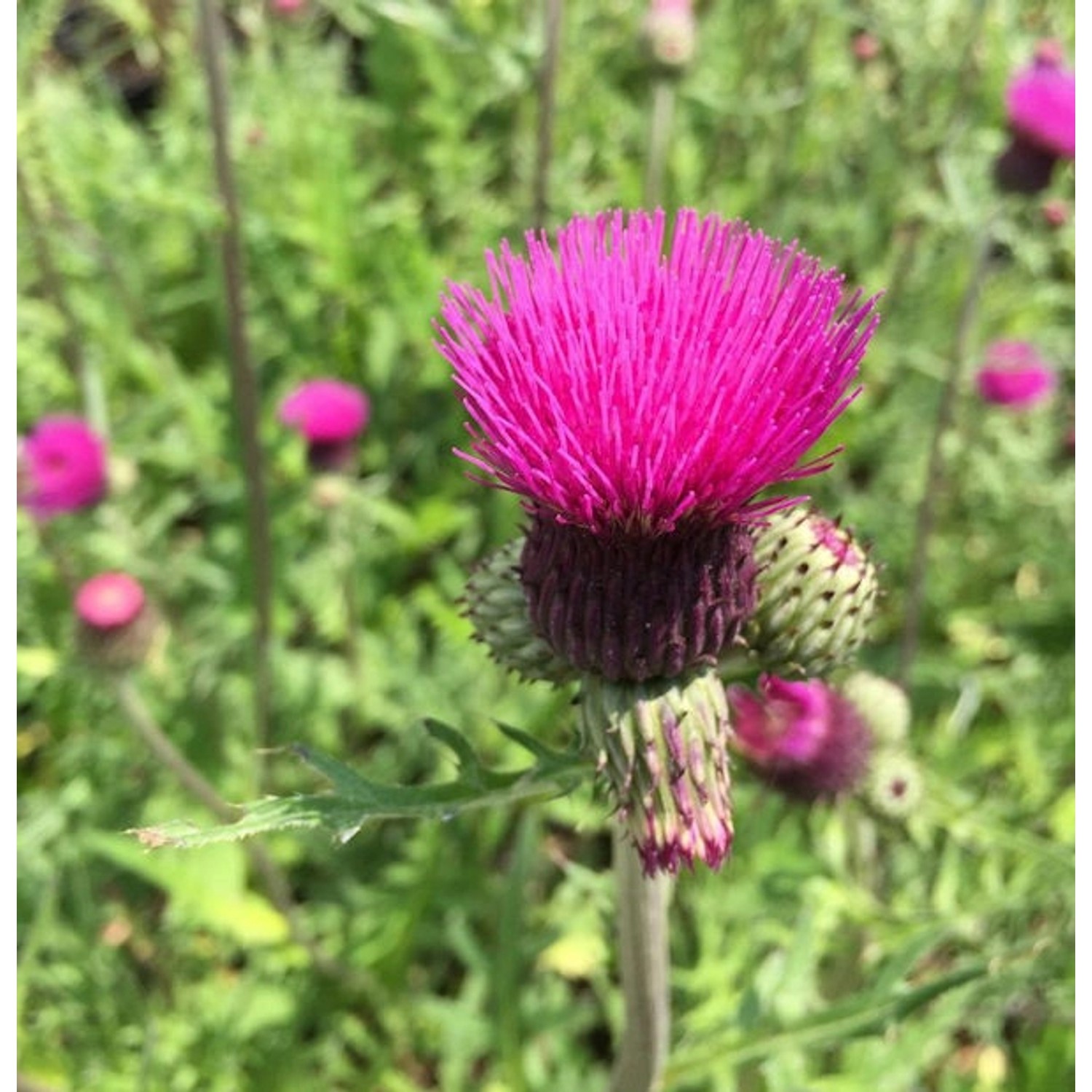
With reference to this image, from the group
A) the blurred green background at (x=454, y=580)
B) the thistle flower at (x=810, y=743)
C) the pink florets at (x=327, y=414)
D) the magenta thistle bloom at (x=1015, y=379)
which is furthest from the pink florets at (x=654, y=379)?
the magenta thistle bloom at (x=1015, y=379)

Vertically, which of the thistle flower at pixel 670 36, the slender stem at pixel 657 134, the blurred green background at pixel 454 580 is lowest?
the blurred green background at pixel 454 580

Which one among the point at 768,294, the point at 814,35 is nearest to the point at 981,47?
the point at 814,35

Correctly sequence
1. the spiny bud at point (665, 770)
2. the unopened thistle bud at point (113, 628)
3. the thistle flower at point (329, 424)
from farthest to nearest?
the thistle flower at point (329, 424)
the unopened thistle bud at point (113, 628)
the spiny bud at point (665, 770)

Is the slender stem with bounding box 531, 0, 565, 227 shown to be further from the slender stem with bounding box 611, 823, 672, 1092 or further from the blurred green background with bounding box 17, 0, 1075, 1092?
the slender stem with bounding box 611, 823, 672, 1092

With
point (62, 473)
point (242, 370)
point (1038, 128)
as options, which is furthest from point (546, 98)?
point (62, 473)

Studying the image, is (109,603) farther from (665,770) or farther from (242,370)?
(665,770)

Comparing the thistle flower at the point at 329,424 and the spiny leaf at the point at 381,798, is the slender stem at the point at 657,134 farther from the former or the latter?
the spiny leaf at the point at 381,798
